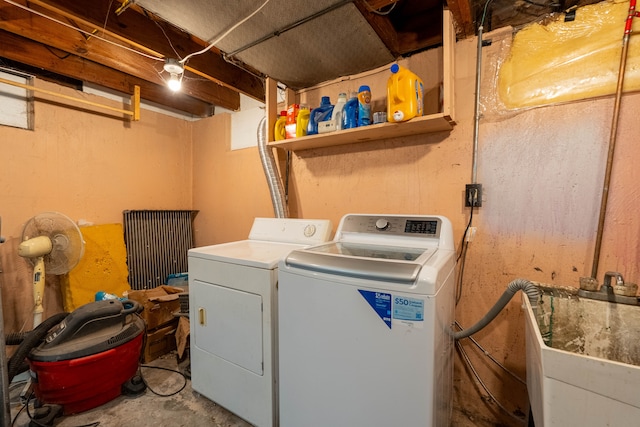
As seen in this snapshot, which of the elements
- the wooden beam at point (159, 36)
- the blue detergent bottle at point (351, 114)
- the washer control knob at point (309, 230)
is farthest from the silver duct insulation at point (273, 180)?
the blue detergent bottle at point (351, 114)

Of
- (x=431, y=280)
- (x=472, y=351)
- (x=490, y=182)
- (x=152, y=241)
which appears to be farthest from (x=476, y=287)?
(x=152, y=241)

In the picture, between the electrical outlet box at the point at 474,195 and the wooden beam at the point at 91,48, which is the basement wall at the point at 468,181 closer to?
the electrical outlet box at the point at 474,195

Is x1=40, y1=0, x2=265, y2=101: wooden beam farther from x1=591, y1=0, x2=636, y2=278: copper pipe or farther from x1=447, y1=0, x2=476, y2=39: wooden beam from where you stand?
x1=591, y1=0, x2=636, y2=278: copper pipe

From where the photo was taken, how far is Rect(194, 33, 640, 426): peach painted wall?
125 centimetres

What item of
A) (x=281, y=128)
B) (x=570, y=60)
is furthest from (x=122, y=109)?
(x=570, y=60)

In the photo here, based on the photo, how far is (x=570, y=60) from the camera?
1288mm

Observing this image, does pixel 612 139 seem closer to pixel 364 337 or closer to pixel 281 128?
pixel 364 337

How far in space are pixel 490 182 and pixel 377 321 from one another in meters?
1.04

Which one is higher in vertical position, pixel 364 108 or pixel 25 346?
pixel 364 108

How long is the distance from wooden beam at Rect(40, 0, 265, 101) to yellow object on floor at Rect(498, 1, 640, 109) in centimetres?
192

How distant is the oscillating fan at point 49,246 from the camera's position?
1.92 metres

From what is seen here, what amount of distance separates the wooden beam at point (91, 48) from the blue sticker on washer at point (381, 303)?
2383 mm

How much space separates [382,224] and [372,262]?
0.52 m

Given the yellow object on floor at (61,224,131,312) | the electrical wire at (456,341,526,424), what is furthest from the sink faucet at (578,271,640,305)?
the yellow object on floor at (61,224,131,312)
